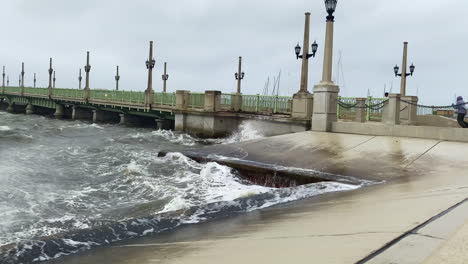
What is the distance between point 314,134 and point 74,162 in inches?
352

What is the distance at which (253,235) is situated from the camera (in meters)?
4.64

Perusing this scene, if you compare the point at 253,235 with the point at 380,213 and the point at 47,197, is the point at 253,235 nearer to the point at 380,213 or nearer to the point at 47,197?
the point at 380,213

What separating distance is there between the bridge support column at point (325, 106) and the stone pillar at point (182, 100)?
594 inches

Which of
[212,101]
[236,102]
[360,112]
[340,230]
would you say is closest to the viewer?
[340,230]

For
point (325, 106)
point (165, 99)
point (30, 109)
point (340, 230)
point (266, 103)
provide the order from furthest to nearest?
point (30, 109)
point (165, 99)
point (266, 103)
point (325, 106)
point (340, 230)

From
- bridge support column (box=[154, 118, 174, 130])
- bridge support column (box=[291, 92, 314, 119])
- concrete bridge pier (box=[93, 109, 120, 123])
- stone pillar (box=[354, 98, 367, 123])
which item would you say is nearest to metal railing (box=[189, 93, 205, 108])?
bridge support column (box=[154, 118, 174, 130])

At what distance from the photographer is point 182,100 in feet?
98.1

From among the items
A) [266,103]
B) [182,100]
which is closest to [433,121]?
[266,103]

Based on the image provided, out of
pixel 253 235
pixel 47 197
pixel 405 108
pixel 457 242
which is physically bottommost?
pixel 47 197

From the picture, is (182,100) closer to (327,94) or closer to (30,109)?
(327,94)

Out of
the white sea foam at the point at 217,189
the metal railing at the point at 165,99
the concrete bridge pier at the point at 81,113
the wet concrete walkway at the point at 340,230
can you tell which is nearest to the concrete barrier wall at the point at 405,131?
the wet concrete walkway at the point at 340,230

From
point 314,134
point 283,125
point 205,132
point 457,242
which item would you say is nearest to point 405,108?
point 283,125

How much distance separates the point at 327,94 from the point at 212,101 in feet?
40.7

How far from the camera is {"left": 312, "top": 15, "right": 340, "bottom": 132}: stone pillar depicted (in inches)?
625
